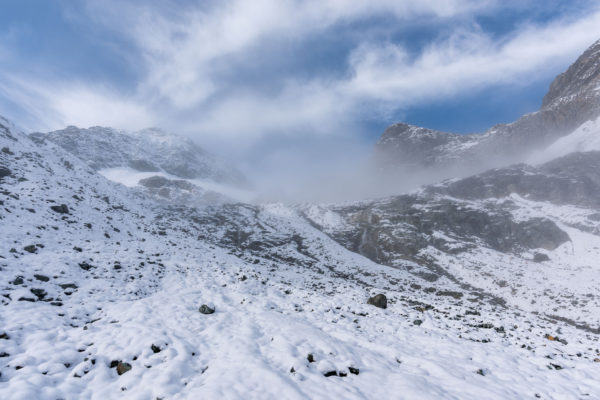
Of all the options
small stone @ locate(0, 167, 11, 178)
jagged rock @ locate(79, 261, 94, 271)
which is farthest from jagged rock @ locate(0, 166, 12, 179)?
jagged rock @ locate(79, 261, 94, 271)

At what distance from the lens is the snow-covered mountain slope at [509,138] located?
110 metres

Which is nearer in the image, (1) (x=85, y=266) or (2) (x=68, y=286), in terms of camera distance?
(2) (x=68, y=286)

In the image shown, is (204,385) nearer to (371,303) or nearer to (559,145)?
(371,303)

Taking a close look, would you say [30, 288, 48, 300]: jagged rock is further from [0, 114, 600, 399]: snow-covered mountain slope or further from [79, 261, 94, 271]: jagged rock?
[79, 261, 94, 271]: jagged rock

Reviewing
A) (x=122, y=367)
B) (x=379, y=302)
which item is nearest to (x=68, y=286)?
(x=122, y=367)

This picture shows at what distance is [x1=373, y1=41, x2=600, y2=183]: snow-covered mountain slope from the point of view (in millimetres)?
110500

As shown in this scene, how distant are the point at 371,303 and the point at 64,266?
18.5m

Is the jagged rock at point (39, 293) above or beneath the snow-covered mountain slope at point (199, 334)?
beneath

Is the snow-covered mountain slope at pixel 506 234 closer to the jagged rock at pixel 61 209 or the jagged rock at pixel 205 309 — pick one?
the jagged rock at pixel 205 309

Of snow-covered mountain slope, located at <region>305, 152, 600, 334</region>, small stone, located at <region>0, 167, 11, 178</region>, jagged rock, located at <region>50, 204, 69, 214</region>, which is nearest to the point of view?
jagged rock, located at <region>50, 204, 69, 214</region>

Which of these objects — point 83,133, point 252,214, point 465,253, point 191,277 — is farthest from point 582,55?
point 83,133

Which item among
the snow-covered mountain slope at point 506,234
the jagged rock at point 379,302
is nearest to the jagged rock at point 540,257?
the snow-covered mountain slope at point 506,234

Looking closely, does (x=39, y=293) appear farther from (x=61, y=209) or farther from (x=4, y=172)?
(x=4, y=172)

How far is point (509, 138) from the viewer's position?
13838 cm
